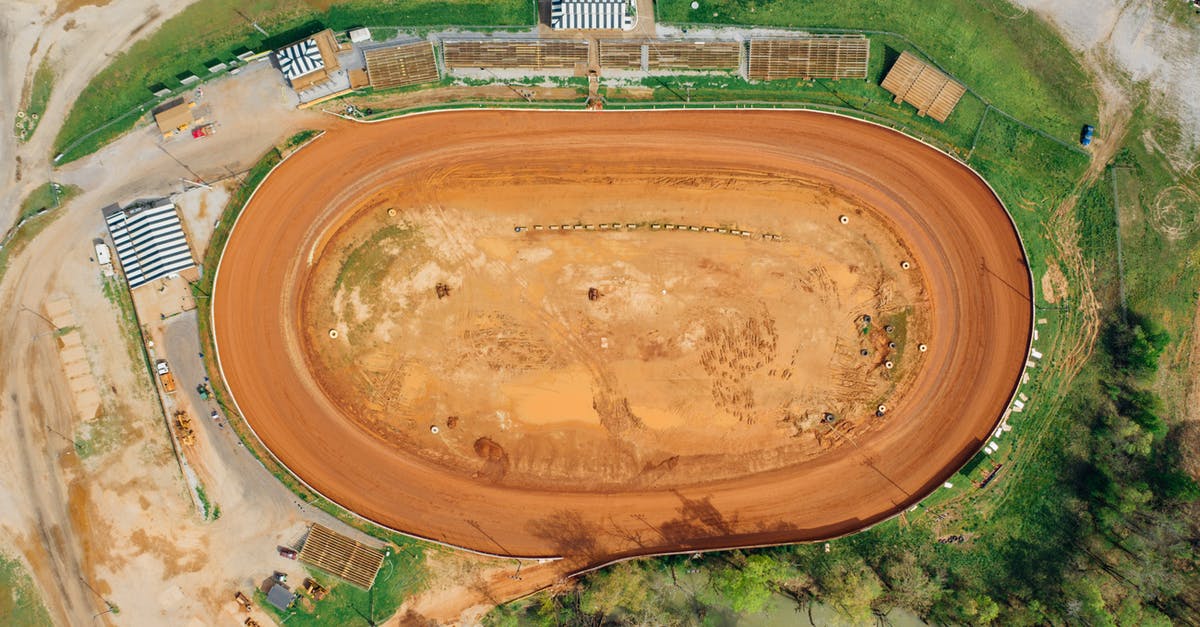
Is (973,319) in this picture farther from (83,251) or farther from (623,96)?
(83,251)

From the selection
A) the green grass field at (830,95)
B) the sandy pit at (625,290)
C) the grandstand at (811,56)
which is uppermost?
the grandstand at (811,56)

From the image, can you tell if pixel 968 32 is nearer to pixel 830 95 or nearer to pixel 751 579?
pixel 830 95

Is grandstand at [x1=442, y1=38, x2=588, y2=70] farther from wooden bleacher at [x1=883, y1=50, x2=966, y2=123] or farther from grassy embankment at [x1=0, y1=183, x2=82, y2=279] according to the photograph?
grassy embankment at [x1=0, y1=183, x2=82, y2=279]

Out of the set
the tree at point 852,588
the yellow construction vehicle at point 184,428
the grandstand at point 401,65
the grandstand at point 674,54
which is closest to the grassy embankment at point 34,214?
the yellow construction vehicle at point 184,428

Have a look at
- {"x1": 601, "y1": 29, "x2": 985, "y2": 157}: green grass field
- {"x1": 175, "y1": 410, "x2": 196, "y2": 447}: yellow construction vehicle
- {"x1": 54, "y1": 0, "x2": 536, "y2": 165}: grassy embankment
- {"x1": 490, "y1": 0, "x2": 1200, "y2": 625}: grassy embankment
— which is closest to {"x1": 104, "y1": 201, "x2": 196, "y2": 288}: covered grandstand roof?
{"x1": 54, "y1": 0, "x2": 536, "y2": 165}: grassy embankment

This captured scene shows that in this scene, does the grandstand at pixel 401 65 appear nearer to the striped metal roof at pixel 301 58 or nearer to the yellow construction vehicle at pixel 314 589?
the striped metal roof at pixel 301 58

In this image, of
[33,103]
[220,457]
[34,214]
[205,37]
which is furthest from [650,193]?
[33,103]

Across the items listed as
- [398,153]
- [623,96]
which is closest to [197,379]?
[398,153]
